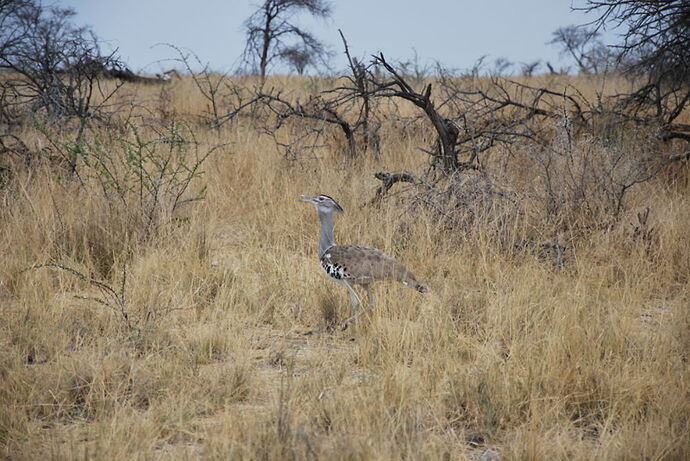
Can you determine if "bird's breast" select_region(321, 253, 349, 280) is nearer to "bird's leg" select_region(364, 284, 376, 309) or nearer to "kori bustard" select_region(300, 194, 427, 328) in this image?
"kori bustard" select_region(300, 194, 427, 328)

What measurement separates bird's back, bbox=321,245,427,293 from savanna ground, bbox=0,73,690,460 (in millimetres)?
213

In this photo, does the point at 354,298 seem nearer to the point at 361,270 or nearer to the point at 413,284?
the point at 361,270

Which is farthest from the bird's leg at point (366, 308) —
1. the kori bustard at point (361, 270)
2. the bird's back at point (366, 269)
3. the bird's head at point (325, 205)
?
the bird's head at point (325, 205)

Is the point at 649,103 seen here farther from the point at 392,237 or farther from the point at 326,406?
the point at 326,406

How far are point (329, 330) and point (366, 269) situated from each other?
1.63ft

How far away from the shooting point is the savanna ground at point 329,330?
2969 millimetres

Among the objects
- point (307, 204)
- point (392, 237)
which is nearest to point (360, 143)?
point (307, 204)

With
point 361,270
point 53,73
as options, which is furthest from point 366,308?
point 53,73

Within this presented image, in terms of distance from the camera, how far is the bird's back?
437cm

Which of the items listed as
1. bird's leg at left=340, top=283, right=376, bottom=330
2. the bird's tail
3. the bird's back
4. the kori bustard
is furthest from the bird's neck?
the bird's tail

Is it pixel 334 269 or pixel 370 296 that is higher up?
pixel 334 269

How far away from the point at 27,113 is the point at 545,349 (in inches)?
325

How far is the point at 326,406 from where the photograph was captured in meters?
3.11

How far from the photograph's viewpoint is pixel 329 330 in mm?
4504
